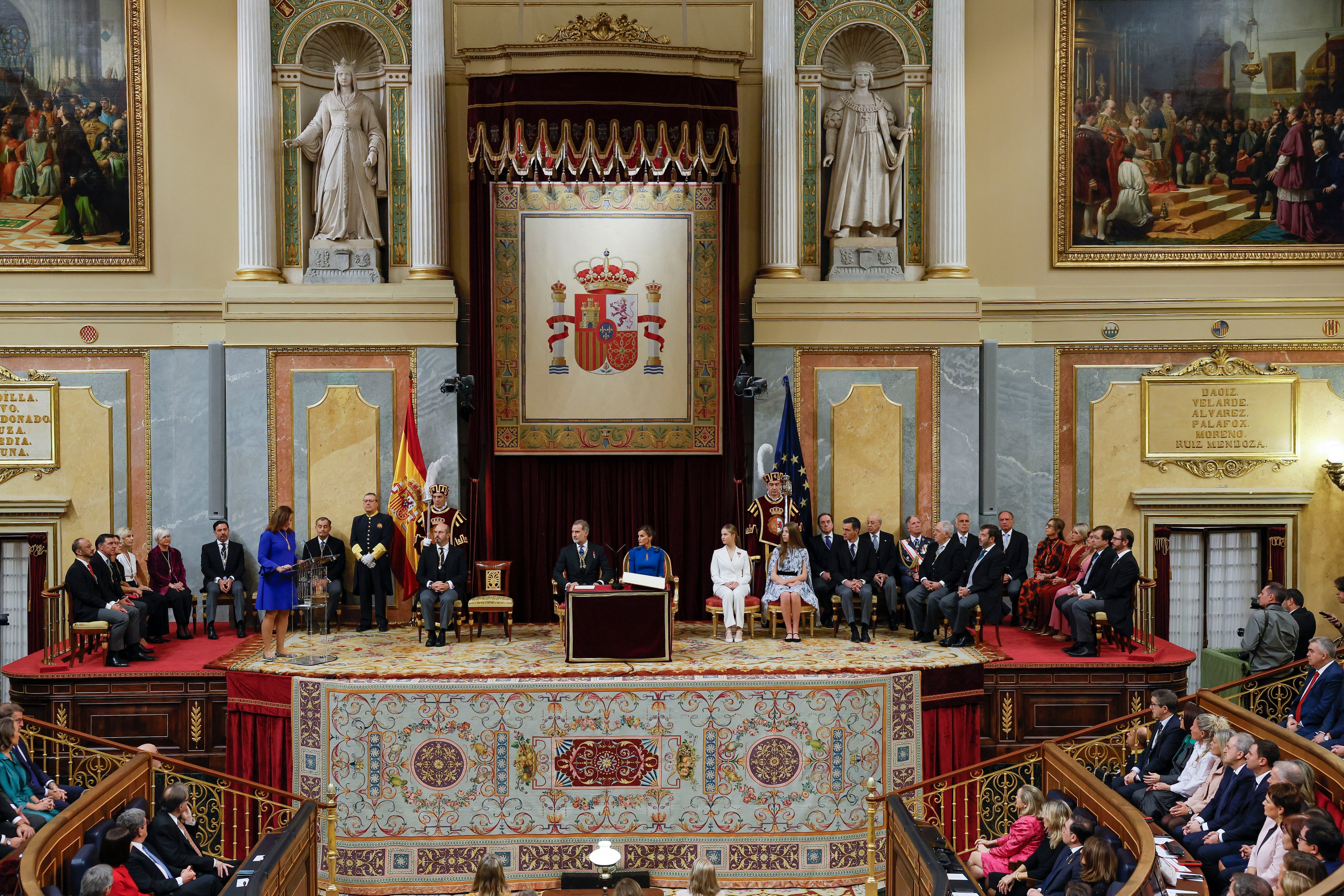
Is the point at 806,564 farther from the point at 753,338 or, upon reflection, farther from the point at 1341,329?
the point at 1341,329

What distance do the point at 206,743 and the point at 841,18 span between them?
10237 mm

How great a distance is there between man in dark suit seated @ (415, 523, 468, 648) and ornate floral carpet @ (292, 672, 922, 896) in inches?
58.9

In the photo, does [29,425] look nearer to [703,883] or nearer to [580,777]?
[580,777]

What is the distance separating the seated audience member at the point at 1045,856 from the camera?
24.9 ft

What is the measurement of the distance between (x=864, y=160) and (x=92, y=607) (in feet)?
30.7

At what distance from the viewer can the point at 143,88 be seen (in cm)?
1289

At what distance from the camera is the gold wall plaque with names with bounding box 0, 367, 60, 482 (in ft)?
42.1

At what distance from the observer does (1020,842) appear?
25.8 ft

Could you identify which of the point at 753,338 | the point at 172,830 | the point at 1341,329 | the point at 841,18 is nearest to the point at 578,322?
the point at 753,338

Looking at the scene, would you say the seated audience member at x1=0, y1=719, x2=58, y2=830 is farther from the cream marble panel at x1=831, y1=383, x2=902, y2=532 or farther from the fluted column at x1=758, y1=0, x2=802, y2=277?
the fluted column at x1=758, y1=0, x2=802, y2=277

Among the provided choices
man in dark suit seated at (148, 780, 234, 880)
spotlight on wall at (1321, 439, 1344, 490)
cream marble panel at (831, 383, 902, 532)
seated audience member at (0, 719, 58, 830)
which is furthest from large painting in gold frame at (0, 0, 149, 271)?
spotlight on wall at (1321, 439, 1344, 490)

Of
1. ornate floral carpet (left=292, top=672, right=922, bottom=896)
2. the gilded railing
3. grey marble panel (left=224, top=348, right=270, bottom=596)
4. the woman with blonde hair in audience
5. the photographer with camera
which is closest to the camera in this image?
the woman with blonde hair in audience

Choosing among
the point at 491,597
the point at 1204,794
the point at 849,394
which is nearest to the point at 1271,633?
the point at 1204,794

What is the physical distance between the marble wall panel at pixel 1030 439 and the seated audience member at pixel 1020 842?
5.71 m
